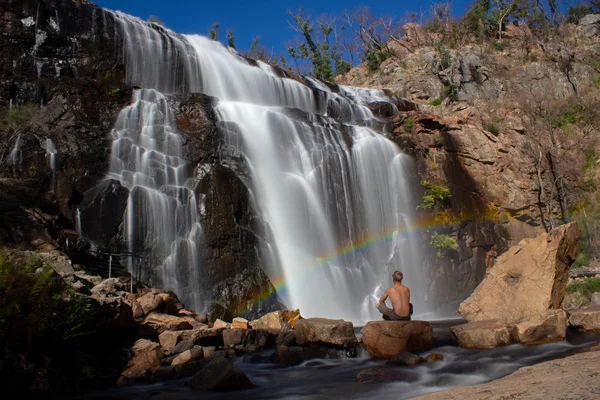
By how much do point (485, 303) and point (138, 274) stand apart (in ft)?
33.0

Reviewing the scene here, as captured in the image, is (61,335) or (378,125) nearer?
(61,335)

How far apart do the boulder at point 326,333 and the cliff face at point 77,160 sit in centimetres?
394

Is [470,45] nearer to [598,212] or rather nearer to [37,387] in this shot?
[598,212]

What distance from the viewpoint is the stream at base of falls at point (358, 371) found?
7438 millimetres

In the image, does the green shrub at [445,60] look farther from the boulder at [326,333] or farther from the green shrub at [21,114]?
the boulder at [326,333]

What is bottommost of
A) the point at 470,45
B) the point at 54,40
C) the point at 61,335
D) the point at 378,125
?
the point at 61,335

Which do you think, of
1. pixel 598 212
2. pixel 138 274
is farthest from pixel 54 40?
pixel 598 212

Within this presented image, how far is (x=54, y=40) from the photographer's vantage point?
21891 mm

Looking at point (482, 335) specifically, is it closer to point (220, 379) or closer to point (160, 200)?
point (220, 379)

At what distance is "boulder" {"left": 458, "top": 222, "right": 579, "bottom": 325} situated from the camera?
11.7 metres

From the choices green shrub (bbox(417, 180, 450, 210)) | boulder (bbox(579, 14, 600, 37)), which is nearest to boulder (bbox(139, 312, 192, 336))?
green shrub (bbox(417, 180, 450, 210))

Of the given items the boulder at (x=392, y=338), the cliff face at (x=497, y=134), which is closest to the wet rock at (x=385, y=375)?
the boulder at (x=392, y=338)

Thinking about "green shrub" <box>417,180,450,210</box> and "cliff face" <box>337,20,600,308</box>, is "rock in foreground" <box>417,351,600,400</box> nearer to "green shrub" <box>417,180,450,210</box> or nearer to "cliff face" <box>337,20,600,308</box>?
"cliff face" <box>337,20,600,308</box>

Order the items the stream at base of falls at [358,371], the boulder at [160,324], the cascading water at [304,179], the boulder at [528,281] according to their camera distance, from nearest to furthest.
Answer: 1. the stream at base of falls at [358,371]
2. the boulder at [160,324]
3. the boulder at [528,281]
4. the cascading water at [304,179]
